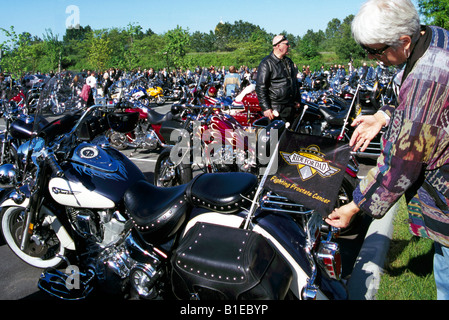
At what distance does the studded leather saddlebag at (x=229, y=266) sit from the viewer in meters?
1.58

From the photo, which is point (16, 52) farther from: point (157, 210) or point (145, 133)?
point (157, 210)

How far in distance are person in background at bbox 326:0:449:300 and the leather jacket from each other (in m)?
3.76

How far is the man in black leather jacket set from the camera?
533 cm

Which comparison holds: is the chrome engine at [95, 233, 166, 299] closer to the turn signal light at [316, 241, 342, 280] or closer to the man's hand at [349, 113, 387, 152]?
the turn signal light at [316, 241, 342, 280]

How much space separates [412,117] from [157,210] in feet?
4.88

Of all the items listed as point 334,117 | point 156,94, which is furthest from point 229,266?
point 156,94

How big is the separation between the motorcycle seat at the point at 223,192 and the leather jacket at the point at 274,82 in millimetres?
3481

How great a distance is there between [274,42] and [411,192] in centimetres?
411

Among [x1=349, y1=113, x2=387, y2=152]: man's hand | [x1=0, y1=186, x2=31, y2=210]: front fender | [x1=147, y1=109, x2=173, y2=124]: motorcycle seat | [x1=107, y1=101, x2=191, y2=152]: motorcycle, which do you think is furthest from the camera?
[x1=107, y1=101, x2=191, y2=152]: motorcycle

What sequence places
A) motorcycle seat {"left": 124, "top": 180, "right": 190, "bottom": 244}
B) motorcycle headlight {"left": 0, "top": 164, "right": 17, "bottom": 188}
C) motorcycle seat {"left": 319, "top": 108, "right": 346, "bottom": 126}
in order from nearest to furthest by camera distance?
motorcycle seat {"left": 124, "top": 180, "right": 190, "bottom": 244} → motorcycle headlight {"left": 0, "top": 164, "right": 17, "bottom": 188} → motorcycle seat {"left": 319, "top": 108, "right": 346, "bottom": 126}

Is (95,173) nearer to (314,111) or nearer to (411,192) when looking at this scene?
(411,192)

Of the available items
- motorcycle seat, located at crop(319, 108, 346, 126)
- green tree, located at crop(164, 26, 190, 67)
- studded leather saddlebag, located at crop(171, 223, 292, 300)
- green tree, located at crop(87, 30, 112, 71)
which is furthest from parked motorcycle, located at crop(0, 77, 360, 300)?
green tree, located at crop(87, 30, 112, 71)

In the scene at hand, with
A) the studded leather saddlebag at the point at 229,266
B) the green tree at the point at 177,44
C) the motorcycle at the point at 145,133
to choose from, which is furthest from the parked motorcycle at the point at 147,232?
the green tree at the point at 177,44
